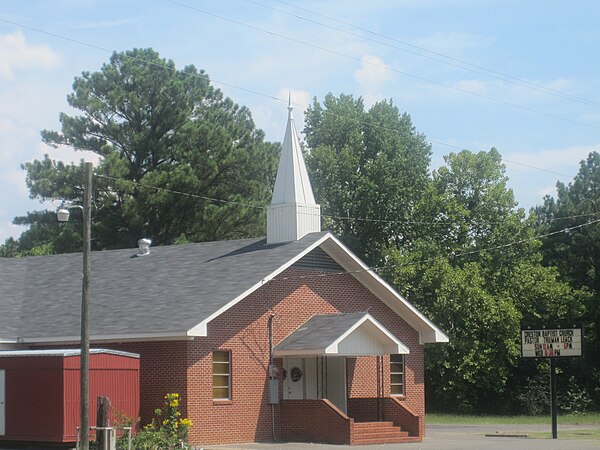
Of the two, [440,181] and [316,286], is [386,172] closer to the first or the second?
[440,181]

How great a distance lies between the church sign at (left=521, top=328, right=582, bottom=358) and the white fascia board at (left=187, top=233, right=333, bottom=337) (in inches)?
337

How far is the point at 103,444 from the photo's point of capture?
87.3 ft

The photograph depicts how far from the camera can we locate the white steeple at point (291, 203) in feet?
121

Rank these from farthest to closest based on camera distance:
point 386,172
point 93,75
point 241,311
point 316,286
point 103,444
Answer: point 386,172 → point 93,75 → point 316,286 → point 241,311 → point 103,444

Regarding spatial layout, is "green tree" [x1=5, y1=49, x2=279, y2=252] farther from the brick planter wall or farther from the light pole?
the light pole

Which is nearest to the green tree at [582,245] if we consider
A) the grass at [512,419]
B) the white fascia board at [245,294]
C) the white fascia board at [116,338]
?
the grass at [512,419]

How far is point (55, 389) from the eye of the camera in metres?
29.5

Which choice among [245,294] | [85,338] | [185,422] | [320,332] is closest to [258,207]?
[320,332]

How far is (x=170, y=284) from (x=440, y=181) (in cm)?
3471

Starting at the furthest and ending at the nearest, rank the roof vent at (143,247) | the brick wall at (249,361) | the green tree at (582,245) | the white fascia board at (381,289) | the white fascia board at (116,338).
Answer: the green tree at (582,245) → the roof vent at (143,247) → the white fascia board at (381,289) → the brick wall at (249,361) → the white fascia board at (116,338)

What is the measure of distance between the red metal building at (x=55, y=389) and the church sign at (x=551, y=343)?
48.6 ft

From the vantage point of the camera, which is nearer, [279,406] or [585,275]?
[279,406]

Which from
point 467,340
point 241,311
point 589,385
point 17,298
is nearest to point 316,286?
point 241,311

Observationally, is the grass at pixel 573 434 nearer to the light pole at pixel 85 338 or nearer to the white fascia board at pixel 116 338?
the white fascia board at pixel 116 338
